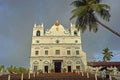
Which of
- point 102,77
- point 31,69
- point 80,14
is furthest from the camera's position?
point 31,69

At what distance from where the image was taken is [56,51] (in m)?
65.2

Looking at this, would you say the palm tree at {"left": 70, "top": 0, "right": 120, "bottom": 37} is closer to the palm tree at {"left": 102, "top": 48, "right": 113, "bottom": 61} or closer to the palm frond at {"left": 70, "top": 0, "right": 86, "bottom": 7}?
the palm frond at {"left": 70, "top": 0, "right": 86, "bottom": 7}

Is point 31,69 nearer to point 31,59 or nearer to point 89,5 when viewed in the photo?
point 31,59

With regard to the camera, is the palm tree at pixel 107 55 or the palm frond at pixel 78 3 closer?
the palm frond at pixel 78 3

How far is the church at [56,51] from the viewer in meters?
63.9

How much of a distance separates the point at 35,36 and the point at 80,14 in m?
36.5

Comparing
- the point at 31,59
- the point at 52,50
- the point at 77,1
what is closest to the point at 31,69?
the point at 31,59

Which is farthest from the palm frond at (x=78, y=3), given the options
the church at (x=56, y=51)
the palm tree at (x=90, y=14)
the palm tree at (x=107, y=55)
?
the palm tree at (x=107, y=55)

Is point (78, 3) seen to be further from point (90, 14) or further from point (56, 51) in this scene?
point (56, 51)

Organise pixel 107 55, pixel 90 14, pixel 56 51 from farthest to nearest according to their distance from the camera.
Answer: pixel 107 55
pixel 56 51
pixel 90 14

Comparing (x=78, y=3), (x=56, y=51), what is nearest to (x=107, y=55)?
(x=56, y=51)

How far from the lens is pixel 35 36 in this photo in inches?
2613

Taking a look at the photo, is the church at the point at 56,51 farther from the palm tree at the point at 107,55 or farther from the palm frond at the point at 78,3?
the palm frond at the point at 78,3

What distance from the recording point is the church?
63.9 m
